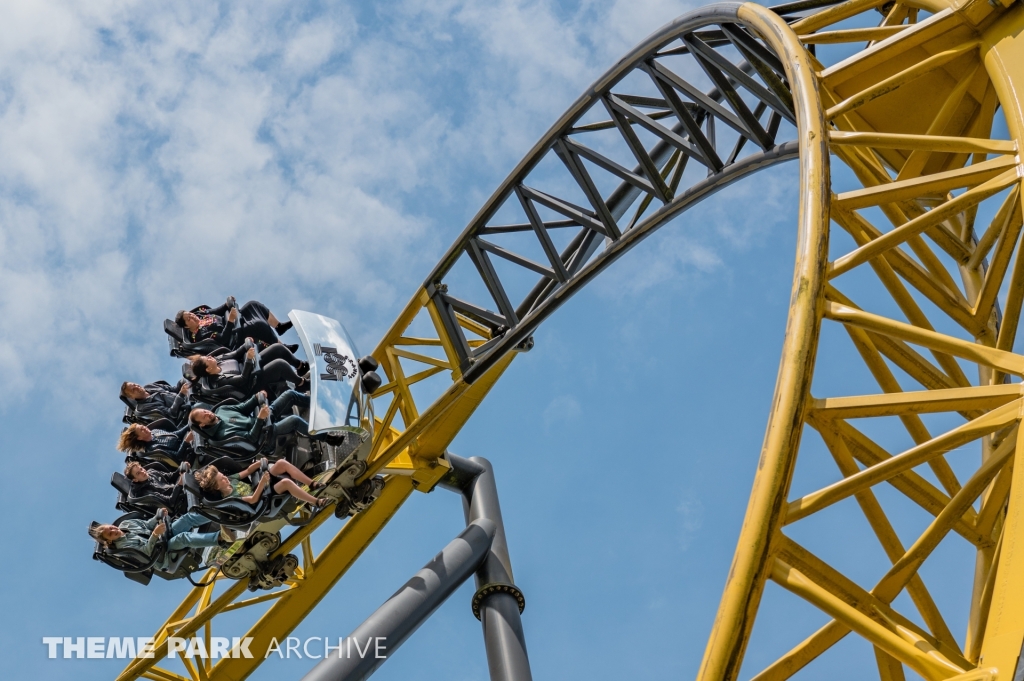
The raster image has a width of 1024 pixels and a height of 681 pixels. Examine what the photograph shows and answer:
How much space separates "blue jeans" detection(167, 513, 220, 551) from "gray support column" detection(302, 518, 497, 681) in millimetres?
1383

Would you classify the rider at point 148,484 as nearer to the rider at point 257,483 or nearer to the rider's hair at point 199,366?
the rider at point 257,483

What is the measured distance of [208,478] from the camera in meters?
8.59

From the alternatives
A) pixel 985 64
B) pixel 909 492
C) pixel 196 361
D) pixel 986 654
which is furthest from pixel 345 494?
pixel 986 654

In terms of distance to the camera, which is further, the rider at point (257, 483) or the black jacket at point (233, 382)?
the black jacket at point (233, 382)

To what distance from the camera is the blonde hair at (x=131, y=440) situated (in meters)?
9.37

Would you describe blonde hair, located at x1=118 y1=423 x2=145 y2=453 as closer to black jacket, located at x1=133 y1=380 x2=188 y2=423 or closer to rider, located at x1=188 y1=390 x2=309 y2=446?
black jacket, located at x1=133 y1=380 x2=188 y2=423

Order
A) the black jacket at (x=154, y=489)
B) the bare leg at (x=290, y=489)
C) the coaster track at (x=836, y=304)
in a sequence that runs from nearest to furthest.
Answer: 1. the coaster track at (x=836, y=304)
2. the bare leg at (x=290, y=489)
3. the black jacket at (x=154, y=489)

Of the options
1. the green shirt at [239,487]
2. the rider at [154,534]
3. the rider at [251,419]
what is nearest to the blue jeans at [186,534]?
the rider at [154,534]

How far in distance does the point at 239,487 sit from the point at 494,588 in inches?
94.4

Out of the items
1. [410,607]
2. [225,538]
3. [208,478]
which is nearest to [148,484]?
[225,538]

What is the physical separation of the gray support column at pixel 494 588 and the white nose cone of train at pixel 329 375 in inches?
77.1

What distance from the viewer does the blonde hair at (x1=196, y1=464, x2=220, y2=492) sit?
859 centimetres

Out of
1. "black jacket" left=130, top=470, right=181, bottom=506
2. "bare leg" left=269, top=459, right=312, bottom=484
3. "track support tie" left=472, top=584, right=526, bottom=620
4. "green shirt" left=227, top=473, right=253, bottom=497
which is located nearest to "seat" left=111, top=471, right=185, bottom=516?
"black jacket" left=130, top=470, right=181, bottom=506

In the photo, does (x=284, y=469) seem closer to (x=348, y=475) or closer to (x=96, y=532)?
(x=348, y=475)
